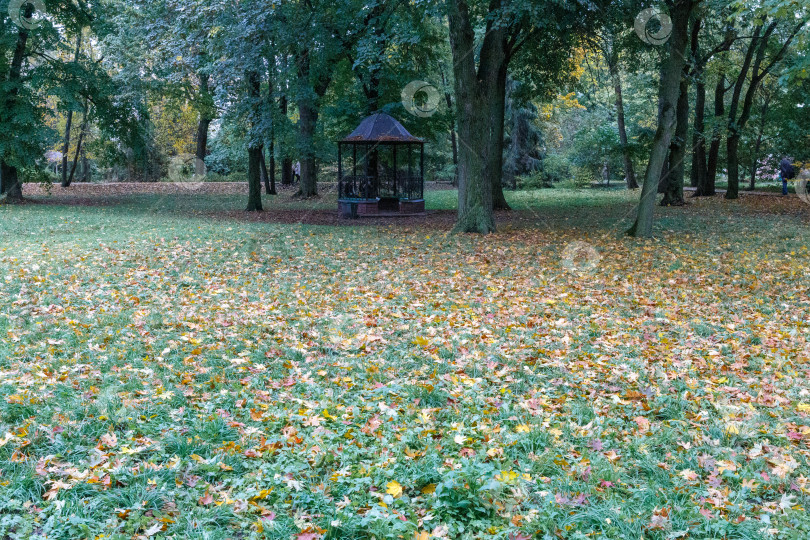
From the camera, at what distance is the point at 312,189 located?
2780 cm

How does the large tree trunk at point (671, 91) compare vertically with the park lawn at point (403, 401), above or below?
above

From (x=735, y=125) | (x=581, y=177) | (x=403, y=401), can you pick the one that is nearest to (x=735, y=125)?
(x=735, y=125)

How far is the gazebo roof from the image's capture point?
19797 mm

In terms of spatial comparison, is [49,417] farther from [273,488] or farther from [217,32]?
[217,32]

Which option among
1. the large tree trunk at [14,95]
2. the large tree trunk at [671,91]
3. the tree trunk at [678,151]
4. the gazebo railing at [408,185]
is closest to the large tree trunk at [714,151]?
the tree trunk at [678,151]

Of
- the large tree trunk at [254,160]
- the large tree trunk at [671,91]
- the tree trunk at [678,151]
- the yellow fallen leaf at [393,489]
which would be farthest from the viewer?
the tree trunk at [678,151]

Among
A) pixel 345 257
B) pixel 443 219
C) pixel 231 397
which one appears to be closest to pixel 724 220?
pixel 443 219

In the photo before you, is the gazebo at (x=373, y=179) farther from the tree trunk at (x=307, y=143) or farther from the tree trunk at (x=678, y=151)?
the tree trunk at (x=678, y=151)

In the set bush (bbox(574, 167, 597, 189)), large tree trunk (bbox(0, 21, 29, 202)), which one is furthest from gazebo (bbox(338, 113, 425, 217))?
bush (bbox(574, 167, 597, 189))

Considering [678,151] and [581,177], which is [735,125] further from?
[581,177]

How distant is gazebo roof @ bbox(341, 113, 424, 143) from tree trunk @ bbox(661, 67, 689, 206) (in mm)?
8151

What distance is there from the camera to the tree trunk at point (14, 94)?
67.3 ft

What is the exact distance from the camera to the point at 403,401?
4.57 m

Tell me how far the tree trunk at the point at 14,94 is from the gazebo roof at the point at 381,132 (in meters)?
10.7
